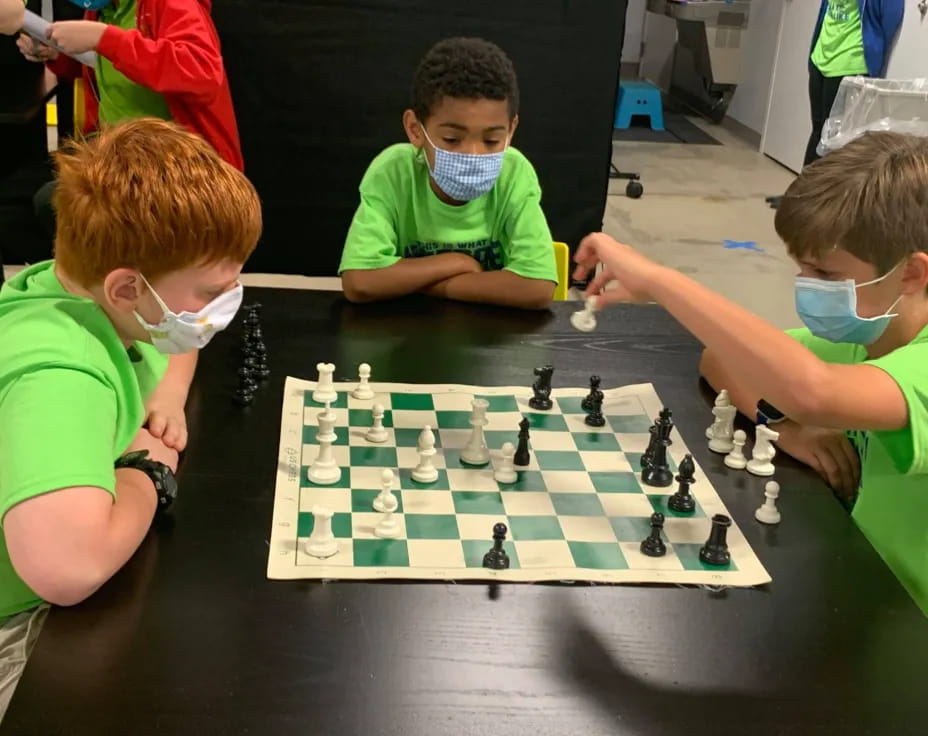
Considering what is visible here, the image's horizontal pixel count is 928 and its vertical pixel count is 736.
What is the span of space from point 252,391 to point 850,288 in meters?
0.88

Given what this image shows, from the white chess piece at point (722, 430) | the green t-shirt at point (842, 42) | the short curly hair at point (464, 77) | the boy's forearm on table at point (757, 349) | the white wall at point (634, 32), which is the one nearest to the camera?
the boy's forearm on table at point (757, 349)

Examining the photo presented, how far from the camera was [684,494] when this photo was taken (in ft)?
4.38

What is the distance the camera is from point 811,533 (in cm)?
129

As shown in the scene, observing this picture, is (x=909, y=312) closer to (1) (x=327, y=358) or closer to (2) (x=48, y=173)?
(1) (x=327, y=358)

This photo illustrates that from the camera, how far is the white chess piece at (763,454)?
145cm

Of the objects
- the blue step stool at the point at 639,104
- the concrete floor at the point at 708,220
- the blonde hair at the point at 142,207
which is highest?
the blonde hair at the point at 142,207

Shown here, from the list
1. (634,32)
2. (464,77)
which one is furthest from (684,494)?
(634,32)

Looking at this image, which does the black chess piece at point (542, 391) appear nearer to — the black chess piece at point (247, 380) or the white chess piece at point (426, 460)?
the white chess piece at point (426, 460)

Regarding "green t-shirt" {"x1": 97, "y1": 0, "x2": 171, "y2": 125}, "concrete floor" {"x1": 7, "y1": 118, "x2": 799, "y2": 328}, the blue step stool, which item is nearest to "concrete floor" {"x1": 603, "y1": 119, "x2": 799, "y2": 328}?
"concrete floor" {"x1": 7, "y1": 118, "x2": 799, "y2": 328}

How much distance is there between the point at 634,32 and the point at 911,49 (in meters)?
4.11

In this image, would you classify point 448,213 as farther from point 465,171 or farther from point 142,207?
point 142,207

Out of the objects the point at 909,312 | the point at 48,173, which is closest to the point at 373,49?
the point at 48,173

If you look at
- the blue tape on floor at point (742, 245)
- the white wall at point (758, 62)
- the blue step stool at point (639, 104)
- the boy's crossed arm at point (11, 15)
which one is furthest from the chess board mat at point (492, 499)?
the blue step stool at point (639, 104)

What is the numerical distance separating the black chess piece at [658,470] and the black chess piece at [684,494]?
0.07 feet
